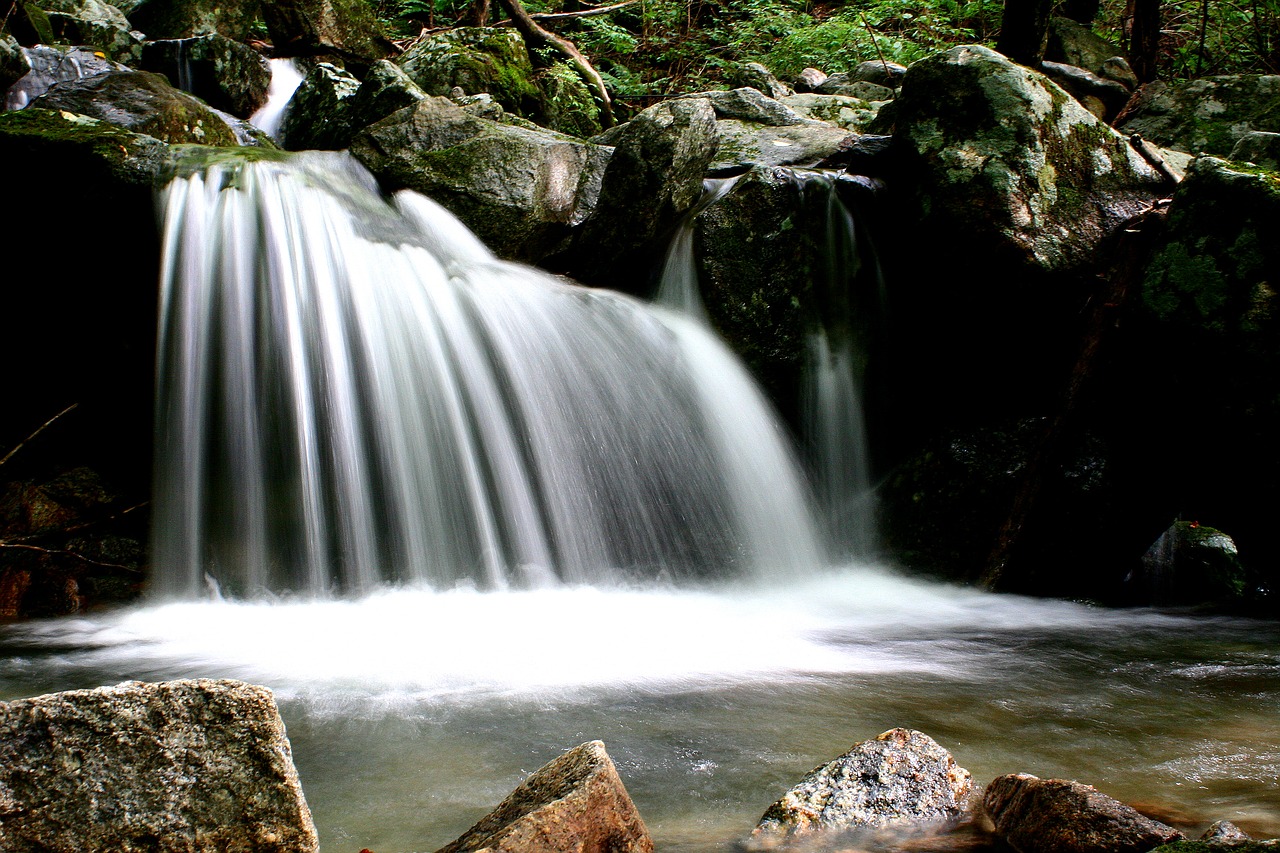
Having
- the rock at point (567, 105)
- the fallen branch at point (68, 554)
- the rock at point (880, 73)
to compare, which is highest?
the rock at point (880, 73)

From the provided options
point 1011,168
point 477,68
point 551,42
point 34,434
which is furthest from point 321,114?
point 1011,168

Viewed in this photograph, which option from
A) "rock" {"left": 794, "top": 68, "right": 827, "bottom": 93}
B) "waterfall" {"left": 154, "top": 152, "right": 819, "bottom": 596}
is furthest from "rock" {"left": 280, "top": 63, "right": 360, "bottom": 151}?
"rock" {"left": 794, "top": 68, "right": 827, "bottom": 93}

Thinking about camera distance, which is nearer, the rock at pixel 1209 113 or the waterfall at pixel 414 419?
the waterfall at pixel 414 419

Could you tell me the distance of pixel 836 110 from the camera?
31.9 feet

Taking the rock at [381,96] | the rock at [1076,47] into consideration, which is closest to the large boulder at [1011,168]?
the rock at [381,96]

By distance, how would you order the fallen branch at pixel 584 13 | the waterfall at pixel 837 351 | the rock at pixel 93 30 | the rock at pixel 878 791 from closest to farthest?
the rock at pixel 878 791 < the waterfall at pixel 837 351 < the rock at pixel 93 30 < the fallen branch at pixel 584 13

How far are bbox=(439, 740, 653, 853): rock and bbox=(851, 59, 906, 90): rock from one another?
39.0 ft

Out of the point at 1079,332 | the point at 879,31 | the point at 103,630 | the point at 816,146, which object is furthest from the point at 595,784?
the point at 879,31

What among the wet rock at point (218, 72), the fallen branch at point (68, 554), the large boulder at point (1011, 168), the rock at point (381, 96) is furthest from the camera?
the wet rock at point (218, 72)

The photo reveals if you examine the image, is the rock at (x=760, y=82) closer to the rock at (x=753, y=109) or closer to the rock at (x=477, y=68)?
the rock at (x=753, y=109)

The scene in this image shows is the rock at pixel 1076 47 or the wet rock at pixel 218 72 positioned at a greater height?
the rock at pixel 1076 47

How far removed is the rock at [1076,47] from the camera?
32.9 feet

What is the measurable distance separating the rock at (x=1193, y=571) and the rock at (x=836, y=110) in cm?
536

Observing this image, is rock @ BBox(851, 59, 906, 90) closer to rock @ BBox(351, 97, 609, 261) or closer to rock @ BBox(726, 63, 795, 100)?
rock @ BBox(726, 63, 795, 100)
